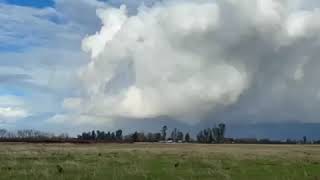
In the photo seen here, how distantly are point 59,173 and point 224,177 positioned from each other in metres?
8.49

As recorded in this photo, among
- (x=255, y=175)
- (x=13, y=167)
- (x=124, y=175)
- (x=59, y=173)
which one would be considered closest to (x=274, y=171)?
(x=255, y=175)

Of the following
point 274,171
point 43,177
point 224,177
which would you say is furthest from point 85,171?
point 274,171

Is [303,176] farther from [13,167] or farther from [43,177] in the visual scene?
[13,167]

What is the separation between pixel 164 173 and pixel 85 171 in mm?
4303

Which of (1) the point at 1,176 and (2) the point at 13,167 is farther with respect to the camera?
(2) the point at 13,167

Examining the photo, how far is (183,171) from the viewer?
34.3 m

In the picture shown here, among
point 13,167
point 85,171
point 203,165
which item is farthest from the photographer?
point 203,165

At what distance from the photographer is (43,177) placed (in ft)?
94.7

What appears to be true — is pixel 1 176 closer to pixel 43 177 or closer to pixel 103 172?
pixel 43 177

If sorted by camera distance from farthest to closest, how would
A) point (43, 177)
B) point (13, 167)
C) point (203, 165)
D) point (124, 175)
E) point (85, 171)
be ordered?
point (203, 165) < point (13, 167) < point (85, 171) < point (124, 175) < point (43, 177)

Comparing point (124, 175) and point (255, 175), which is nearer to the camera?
point (124, 175)

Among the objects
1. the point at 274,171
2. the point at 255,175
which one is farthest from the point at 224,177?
the point at 274,171

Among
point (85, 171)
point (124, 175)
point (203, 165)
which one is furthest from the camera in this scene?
point (203, 165)

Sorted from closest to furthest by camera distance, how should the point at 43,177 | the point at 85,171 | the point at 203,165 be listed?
1. the point at 43,177
2. the point at 85,171
3. the point at 203,165
